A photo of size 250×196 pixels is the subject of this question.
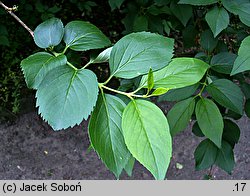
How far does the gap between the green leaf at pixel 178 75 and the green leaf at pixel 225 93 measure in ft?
1.07

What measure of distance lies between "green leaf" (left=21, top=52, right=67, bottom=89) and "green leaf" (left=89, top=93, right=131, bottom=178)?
0.11 meters

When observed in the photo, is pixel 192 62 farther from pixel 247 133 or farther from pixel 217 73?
pixel 247 133

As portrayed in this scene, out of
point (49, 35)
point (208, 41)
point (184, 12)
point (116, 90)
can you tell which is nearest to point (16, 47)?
point (184, 12)

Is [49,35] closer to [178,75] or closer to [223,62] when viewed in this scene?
[178,75]

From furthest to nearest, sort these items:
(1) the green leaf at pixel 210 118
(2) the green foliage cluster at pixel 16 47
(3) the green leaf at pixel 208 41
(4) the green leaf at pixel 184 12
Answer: (2) the green foliage cluster at pixel 16 47 → (4) the green leaf at pixel 184 12 → (3) the green leaf at pixel 208 41 → (1) the green leaf at pixel 210 118

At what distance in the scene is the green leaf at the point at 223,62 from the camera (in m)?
1.06

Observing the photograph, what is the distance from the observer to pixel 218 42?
48.6 inches

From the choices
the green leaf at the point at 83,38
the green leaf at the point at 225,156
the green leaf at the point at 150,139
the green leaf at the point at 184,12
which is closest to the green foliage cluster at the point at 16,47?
the green leaf at the point at 184,12

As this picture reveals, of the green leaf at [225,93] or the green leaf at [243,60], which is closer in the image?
the green leaf at [243,60]

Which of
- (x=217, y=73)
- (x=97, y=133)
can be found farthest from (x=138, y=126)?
(x=217, y=73)

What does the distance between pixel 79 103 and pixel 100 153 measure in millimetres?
80

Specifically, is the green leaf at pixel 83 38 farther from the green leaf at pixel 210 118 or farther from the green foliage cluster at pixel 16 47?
the green foliage cluster at pixel 16 47

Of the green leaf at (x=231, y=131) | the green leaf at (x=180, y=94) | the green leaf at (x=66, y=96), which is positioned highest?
the green leaf at (x=66, y=96)

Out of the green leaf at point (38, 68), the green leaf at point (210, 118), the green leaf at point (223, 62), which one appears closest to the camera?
the green leaf at point (38, 68)
